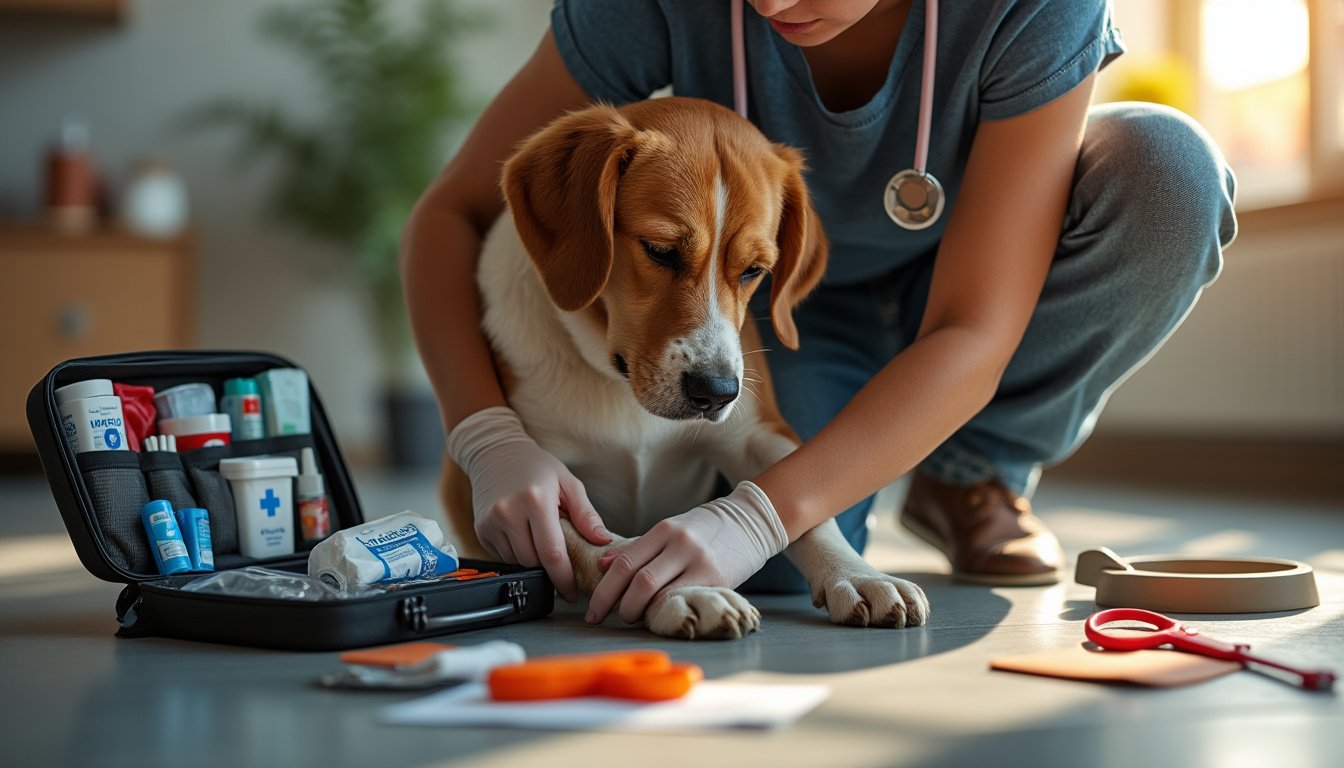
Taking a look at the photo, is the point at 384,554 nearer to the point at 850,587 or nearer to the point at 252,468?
the point at 252,468

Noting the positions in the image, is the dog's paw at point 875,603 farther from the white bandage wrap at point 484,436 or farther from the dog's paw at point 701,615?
the white bandage wrap at point 484,436

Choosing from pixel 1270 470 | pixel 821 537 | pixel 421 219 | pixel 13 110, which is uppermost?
pixel 13 110

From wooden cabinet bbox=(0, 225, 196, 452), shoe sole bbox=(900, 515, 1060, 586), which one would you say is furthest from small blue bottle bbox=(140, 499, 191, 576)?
wooden cabinet bbox=(0, 225, 196, 452)

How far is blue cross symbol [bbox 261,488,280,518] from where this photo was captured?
1.79 metres

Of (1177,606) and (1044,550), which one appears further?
(1044,550)

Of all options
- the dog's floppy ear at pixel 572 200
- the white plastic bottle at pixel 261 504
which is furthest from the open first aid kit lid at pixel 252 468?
the dog's floppy ear at pixel 572 200

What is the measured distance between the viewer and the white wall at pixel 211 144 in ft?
18.5

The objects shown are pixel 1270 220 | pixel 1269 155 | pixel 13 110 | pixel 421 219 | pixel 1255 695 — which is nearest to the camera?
pixel 1255 695

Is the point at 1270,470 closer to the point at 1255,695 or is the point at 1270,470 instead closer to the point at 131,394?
the point at 1255,695

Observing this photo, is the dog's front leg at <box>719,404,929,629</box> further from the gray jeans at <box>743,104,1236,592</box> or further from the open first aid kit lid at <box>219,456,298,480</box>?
the open first aid kit lid at <box>219,456,298,480</box>

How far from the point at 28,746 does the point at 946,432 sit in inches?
44.7

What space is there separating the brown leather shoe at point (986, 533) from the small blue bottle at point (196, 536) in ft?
3.78

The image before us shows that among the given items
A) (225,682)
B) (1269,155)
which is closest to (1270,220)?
(1269,155)

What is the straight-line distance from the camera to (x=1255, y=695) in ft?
3.95
